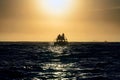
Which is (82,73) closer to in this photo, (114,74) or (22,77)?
(114,74)

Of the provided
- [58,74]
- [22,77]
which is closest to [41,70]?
[58,74]

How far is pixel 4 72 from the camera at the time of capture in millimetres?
48656

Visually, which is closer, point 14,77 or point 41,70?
point 14,77

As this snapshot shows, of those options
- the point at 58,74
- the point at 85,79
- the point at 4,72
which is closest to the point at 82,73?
the point at 58,74

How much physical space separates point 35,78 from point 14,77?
2421mm

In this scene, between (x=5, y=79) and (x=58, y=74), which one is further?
(x=58, y=74)

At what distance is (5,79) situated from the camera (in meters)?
42.8

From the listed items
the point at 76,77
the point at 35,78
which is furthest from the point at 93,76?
the point at 35,78

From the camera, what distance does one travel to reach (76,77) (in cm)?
4547

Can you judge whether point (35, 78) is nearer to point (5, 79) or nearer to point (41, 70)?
point (5, 79)

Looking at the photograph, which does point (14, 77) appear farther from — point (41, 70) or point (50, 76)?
point (41, 70)

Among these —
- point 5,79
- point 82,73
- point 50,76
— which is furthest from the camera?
point 82,73

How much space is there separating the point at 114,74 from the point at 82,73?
4.54 m

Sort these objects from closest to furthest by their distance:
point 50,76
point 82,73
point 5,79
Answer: point 5,79 < point 50,76 < point 82,73
